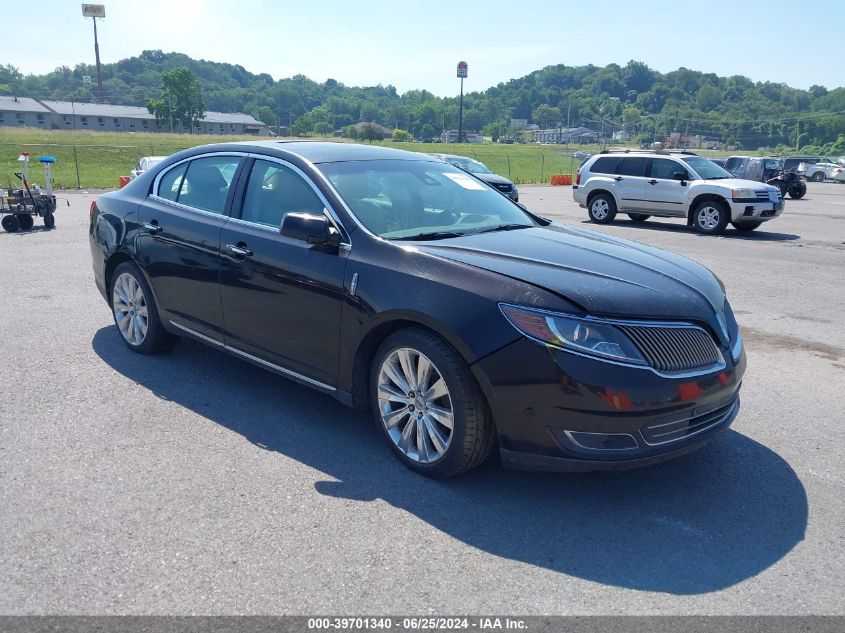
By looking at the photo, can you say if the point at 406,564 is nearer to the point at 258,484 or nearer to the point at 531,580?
the point at 531,580

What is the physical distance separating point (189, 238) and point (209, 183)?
44 centimetres

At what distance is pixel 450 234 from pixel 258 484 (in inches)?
71.3

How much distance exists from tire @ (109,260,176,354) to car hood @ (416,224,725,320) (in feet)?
8.72

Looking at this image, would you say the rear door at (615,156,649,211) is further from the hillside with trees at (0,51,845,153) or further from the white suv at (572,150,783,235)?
the hillside with trees at (0,51,845,153)

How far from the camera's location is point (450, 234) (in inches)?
174

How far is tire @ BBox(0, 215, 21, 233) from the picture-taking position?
13.8m

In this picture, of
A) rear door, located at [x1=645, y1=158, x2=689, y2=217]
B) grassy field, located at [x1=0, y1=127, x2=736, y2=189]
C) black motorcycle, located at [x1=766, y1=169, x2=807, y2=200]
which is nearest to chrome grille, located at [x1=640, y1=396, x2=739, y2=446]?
rear door, located at [x1=645, y1=158, x2=689, y2=217]

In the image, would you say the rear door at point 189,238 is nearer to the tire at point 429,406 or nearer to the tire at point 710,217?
the tire at point 429,406

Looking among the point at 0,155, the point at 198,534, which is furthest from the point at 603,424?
the point at 0,155

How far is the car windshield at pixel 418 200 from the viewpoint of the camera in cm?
441

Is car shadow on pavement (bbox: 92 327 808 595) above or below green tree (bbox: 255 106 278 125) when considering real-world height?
below

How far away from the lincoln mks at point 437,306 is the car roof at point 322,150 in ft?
0.07

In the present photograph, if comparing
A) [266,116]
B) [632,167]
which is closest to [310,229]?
[632,167]

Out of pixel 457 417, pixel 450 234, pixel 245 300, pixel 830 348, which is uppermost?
pixel 450 234
